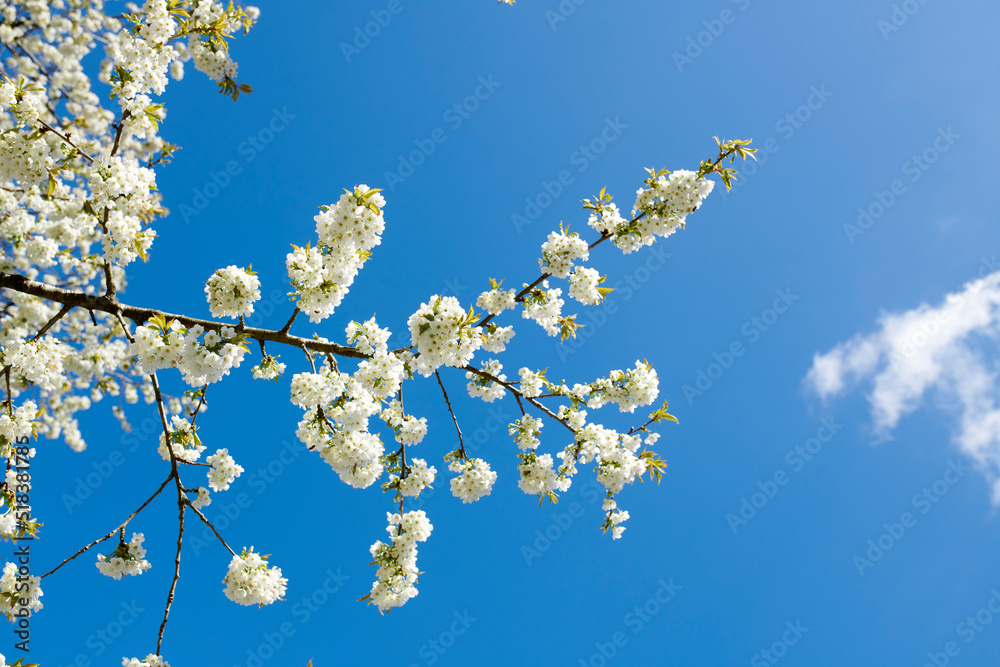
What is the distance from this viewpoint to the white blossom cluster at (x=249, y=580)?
4.04 metres

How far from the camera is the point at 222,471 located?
4.70 meters

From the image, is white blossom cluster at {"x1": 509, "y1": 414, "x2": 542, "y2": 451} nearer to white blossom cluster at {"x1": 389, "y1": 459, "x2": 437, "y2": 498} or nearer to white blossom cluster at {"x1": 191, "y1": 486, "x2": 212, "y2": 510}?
white blossom cluster at {"x1": 389, "y1": 459, "x2": 437, "y2": 498}

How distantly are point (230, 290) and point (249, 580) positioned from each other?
6.99ft

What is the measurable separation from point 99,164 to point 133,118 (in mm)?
564

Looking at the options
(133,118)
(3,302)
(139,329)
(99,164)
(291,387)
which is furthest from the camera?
(3,302)

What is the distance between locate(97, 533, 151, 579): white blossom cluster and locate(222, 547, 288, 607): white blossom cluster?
0.73 metres

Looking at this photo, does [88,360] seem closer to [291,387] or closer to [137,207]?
[137,207]

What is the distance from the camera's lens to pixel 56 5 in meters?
8.74

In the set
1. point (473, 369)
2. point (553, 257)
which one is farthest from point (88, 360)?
point (553, 257)

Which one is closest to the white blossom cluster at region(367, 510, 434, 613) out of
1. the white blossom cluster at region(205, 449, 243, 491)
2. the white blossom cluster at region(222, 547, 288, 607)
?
the white blossom cluster at region(222, 547, 288, 607)

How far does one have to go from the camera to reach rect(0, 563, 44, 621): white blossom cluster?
441cm

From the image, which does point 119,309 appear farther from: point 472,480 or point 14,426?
point 472,480

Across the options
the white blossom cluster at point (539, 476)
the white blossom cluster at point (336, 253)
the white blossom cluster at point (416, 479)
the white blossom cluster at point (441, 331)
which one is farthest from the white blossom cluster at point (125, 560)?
the white blossom cluster at point (539, 476)

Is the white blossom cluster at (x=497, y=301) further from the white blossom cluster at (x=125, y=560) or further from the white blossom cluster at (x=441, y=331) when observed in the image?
the white blossom cluster at (x=125, y=560)
